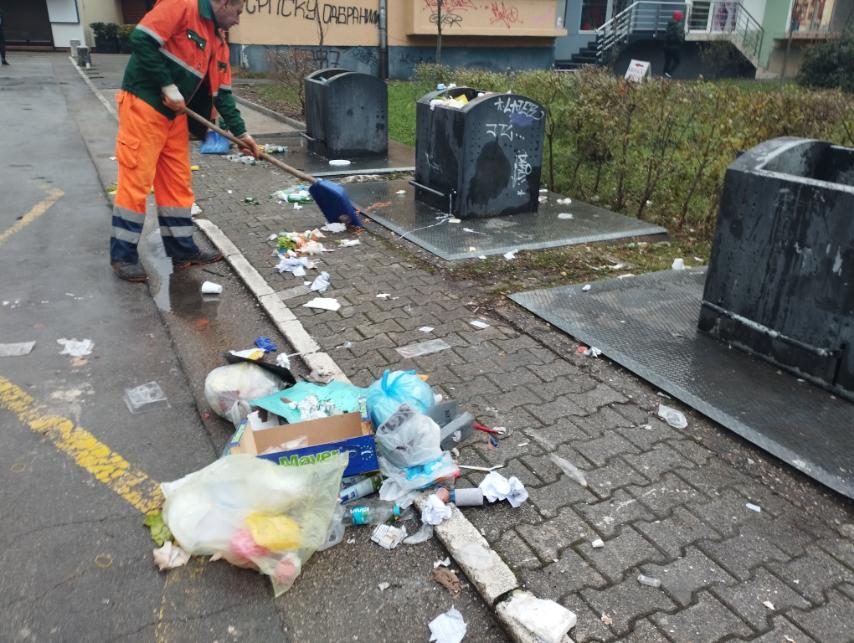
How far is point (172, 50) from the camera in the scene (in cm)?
467

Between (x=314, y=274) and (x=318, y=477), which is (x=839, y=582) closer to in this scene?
(x=318, y=477)

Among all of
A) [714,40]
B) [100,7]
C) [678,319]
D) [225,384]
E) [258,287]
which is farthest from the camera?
[100,7]

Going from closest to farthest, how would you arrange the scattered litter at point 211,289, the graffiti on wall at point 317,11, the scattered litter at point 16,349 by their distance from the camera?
the scattered litter at point 16,349, the scattered litter at point 211,289, the graffiti on wall at point 317,11

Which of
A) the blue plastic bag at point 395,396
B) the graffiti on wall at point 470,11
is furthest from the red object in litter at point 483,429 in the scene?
the graffiti on wall at point 470,11

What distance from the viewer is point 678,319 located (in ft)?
14.8

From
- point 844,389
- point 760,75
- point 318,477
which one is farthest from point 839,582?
point 760,75

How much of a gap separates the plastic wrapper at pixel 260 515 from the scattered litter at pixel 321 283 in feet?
7.96

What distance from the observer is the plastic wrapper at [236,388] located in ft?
10.8

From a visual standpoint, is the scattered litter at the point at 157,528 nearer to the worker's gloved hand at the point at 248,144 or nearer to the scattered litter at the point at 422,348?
the scattered litter at the point at 422,348

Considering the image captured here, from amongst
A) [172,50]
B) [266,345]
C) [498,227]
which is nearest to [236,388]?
[266,345]

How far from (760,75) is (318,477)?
27.1 m

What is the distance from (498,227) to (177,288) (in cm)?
286

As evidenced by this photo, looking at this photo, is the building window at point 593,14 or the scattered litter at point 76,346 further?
the building window at point 593,14

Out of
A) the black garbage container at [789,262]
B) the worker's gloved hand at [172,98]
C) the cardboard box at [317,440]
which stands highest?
the worker's gloved hand at [172,98]
